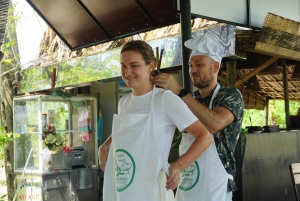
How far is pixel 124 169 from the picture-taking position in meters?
2.05

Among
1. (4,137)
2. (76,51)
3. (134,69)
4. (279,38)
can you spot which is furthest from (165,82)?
(4,137)

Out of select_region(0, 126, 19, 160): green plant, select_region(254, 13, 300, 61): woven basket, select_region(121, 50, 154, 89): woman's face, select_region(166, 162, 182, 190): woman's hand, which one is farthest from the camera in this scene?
select_region(0, 126, 19, 160): green plant

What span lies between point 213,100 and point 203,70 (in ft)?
0.55

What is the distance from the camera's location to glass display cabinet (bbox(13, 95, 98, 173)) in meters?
8.24

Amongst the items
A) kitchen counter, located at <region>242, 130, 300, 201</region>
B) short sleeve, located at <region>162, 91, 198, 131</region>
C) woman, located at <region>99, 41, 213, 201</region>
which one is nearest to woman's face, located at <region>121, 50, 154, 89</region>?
woman, located at <region>99, 41, 213, 201</region>

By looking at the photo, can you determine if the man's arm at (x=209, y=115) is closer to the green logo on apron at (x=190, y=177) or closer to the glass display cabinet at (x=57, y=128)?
the green logo on apron at (x=190, y=177)

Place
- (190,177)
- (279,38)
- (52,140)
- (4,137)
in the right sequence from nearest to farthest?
1. (190,177)
2. (279,38)
3. (4,137)
4. (52,140)

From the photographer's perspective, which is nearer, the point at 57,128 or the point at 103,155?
the point at 103,155

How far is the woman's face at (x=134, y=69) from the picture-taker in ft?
6.89

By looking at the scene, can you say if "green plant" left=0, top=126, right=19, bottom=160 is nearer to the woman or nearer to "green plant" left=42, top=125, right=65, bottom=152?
"green plant" left=42, top=125, right=65, bottom=152

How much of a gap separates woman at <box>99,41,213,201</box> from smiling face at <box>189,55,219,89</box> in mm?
326

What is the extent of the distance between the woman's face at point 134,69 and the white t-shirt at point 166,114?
66 mm

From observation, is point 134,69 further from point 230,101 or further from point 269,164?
point 269,164

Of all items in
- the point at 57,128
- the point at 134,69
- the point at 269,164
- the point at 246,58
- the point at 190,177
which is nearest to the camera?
the point at 134,69
